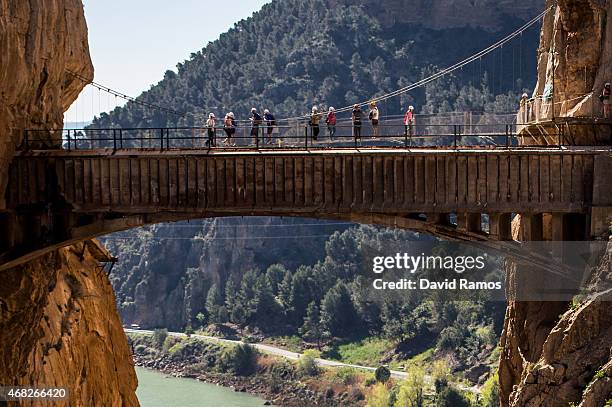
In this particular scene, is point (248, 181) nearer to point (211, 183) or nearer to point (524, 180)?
point (211, 183)

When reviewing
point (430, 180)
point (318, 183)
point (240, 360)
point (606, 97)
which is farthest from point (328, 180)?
point (240, 360)

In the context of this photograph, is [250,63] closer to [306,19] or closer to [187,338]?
[306,19]

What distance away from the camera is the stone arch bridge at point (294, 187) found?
82.8 ft

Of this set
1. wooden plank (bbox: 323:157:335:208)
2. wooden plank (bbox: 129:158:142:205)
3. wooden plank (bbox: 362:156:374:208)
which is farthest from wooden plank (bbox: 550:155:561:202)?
wooden plank (bbox: 129:158:142:205)

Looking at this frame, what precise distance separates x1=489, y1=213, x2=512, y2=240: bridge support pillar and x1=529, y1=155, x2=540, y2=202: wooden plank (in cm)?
71

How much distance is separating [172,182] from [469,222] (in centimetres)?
544

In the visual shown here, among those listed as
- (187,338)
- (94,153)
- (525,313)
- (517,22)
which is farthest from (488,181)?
(517,22)

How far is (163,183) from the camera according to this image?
2558 centimetres

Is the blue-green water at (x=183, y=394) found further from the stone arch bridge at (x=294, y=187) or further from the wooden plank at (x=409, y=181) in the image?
the wooden plank at (x=409, y=181)

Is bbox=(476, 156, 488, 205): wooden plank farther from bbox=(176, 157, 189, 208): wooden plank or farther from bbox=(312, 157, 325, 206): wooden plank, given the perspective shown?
bbox=(176, 157, 189, 208): wooden plank

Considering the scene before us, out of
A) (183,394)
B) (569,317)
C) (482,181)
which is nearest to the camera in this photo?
(569,317)

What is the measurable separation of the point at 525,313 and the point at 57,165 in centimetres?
930

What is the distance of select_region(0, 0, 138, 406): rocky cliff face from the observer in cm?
2523

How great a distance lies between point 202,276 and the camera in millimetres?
127438
